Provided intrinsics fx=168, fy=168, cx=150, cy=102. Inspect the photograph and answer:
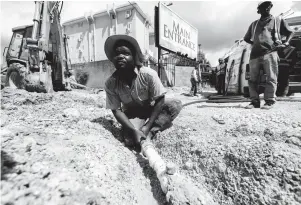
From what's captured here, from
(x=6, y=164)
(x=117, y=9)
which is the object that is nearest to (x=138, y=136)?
(x=6, y=164)

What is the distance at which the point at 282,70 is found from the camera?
13.6 feet

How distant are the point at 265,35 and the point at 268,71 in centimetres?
62

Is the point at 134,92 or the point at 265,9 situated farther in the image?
the point at 265,9

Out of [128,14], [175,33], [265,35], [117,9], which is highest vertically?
[117,9]

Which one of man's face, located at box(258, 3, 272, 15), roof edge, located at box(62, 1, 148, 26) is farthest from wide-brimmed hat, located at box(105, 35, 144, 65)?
roof edge, located at box(62, 1, 148, 26)

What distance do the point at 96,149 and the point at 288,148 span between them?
65.9 inches

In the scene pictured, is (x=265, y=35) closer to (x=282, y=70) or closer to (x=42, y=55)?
(x=282, y=70)

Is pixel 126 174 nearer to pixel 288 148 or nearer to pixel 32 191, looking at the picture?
pixel 32 191

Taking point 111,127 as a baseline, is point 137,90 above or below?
above

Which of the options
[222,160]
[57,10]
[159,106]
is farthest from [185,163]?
[57,10]

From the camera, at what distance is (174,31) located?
7.45m

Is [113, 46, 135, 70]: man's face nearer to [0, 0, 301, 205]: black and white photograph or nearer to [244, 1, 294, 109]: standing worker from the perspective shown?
[0, 0, 301, 205]: black and white photograph

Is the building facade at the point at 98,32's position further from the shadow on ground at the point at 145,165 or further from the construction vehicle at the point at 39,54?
the shadow on ground at the point at 145,165

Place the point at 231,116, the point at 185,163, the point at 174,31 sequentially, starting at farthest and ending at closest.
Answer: the point at 174,31, the point at 231,116, the point at 185,163
